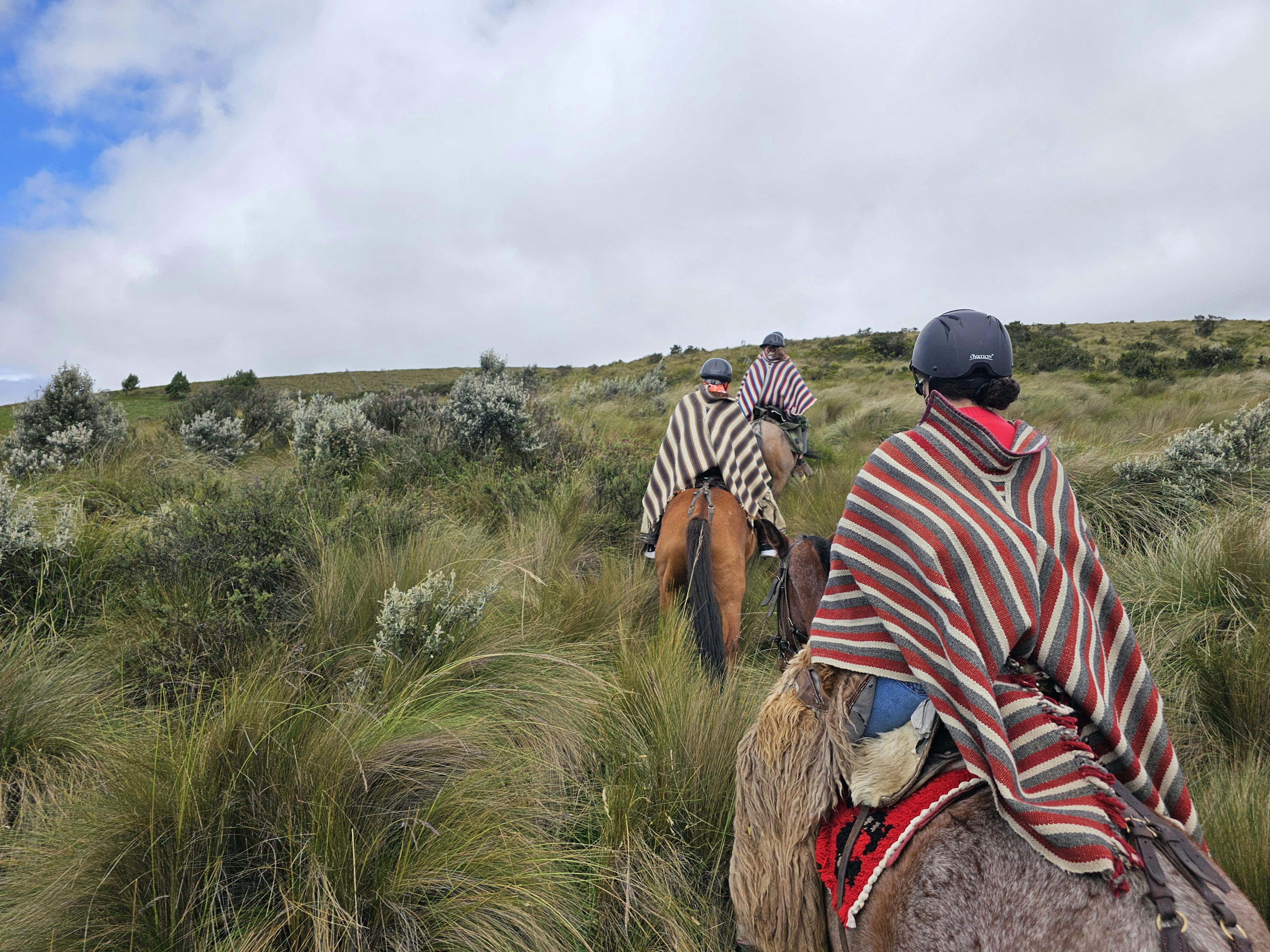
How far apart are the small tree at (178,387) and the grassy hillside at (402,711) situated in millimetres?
17275

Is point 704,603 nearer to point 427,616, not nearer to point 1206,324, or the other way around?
point 427,616

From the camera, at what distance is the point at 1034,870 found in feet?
4.85

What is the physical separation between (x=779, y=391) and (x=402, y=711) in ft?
28.2

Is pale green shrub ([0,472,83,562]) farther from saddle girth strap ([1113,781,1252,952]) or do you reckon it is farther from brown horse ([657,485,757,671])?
saddle girth strap ([1113,781,1252,952])

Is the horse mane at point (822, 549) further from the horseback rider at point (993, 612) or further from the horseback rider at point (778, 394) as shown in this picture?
the horseback rider at point (778, 394)

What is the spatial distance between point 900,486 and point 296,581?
3.98 m

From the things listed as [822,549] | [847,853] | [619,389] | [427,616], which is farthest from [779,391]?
[619,389]

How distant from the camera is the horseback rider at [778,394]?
10.5 m

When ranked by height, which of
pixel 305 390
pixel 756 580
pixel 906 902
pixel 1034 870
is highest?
pixel 305 390

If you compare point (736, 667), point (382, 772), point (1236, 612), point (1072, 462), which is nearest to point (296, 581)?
point (382, 772)

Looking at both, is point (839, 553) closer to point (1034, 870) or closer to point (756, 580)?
point (1034, 870)

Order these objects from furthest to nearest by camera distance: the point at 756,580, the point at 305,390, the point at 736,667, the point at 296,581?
the point at 305,390, the point at 756,580, the point at 296,581, the point at 736,667

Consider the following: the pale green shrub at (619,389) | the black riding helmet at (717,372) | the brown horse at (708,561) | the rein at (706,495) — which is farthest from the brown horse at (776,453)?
the pale green shrub at (619,389)

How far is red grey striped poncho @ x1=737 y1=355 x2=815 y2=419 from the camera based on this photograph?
1056cm
